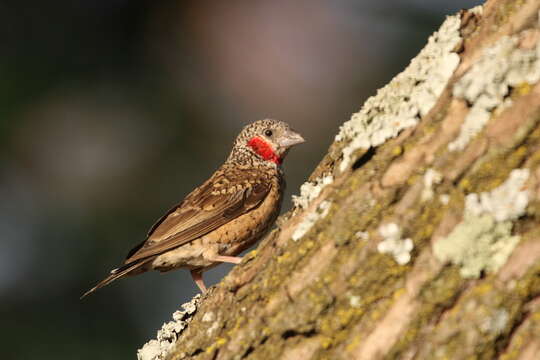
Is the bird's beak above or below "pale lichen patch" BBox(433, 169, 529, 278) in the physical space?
above

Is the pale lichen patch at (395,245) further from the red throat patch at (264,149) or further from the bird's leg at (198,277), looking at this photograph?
the red throat patch at (264,149)

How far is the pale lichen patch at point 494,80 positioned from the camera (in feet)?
6.24

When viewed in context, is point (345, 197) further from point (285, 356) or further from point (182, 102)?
point (182, 102)

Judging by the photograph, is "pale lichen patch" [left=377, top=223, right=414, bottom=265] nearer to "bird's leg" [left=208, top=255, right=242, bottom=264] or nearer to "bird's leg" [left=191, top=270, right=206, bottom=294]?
"bird's leg" [left=208, top=255, right=242, bottom=264]

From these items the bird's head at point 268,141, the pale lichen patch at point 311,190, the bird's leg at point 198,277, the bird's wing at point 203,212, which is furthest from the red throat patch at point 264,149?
the pale lichen patch at point 311,190

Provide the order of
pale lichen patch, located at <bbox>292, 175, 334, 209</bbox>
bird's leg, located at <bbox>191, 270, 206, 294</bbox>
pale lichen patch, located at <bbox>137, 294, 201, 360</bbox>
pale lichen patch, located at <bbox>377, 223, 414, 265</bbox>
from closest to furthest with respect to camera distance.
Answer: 1. pale lichen patch, located at <bbox>377, 223, 414, 265</bbox>
2. pale lichen patch, located at <bbox>292, 175, 334, 209</bbox>
3. pale lichen patch, located at <bbox>137, 294, 201, 360</bbox>
4. bird's leg, located at <bbox>191, 270, 206, 294</bbox>

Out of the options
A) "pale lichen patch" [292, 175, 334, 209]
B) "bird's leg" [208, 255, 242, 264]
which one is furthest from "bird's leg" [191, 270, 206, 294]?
"pale lichen patch" [292, 175, 334, 209]

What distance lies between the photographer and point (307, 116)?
6.67 metres

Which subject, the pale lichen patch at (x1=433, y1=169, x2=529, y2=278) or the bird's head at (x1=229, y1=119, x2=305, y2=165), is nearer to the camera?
the pale lichen patch at (x1=433, y1=169, x2=529, y2=278)

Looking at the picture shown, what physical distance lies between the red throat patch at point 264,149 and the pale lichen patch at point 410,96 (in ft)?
9.72

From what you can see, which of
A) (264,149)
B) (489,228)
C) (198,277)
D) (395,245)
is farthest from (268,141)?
(489,228)

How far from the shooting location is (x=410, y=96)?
7.30ft

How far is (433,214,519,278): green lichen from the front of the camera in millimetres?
1867

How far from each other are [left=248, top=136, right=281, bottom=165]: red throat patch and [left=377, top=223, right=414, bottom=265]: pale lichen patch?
3.40m
